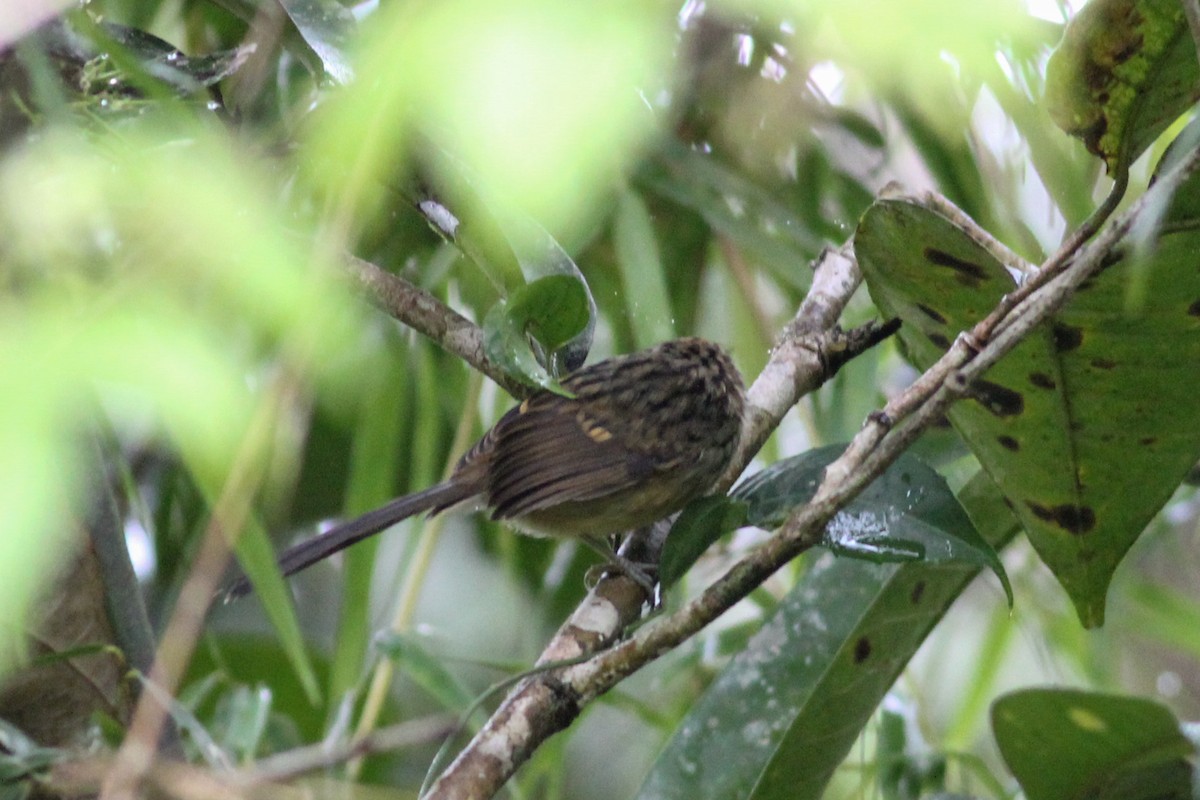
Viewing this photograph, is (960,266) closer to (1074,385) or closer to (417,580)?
(1074,385)

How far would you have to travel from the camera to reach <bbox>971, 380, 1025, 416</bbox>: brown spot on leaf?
1650mm

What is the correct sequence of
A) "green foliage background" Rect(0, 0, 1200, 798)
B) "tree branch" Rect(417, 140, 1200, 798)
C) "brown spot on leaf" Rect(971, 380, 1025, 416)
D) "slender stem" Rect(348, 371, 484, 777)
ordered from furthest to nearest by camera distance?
"slender stem" Rect(348, 371, 484, 777) → "brown spot on leaf" Rect(971, 380, 1025, 416) → "tree branch" Rect(417, 140, 1200, 798) → "green foliage background" Rect(0, 0, 1200, 798)

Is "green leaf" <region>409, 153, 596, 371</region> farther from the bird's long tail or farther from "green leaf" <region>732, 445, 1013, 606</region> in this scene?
the bird's long tail

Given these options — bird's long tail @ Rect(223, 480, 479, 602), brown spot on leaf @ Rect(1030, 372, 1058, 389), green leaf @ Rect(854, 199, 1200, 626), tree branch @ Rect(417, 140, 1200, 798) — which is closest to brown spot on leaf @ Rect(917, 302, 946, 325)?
green leaf @ Rect(854, 199, 1200, 626)

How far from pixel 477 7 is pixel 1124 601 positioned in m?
2.64

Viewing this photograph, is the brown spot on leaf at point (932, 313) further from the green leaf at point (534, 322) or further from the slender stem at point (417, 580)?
the slender stem at point (417, 580)

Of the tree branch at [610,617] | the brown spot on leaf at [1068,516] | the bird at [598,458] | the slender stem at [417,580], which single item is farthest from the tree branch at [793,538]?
the slender stem at [417,580]

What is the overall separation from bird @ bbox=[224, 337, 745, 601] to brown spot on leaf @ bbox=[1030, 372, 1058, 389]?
72cm

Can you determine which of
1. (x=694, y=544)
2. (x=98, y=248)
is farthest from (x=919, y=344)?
(x=98, y=248)

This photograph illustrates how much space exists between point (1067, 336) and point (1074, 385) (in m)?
0.08

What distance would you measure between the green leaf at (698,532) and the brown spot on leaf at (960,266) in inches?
16.3

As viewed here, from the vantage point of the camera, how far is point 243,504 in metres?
1.22

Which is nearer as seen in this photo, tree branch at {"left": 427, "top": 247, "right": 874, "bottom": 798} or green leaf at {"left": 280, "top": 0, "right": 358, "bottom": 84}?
tree branch at {"left": 427, "top": 247, "right": 874, "bottom": 798}

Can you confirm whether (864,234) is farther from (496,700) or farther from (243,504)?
(496,700)
